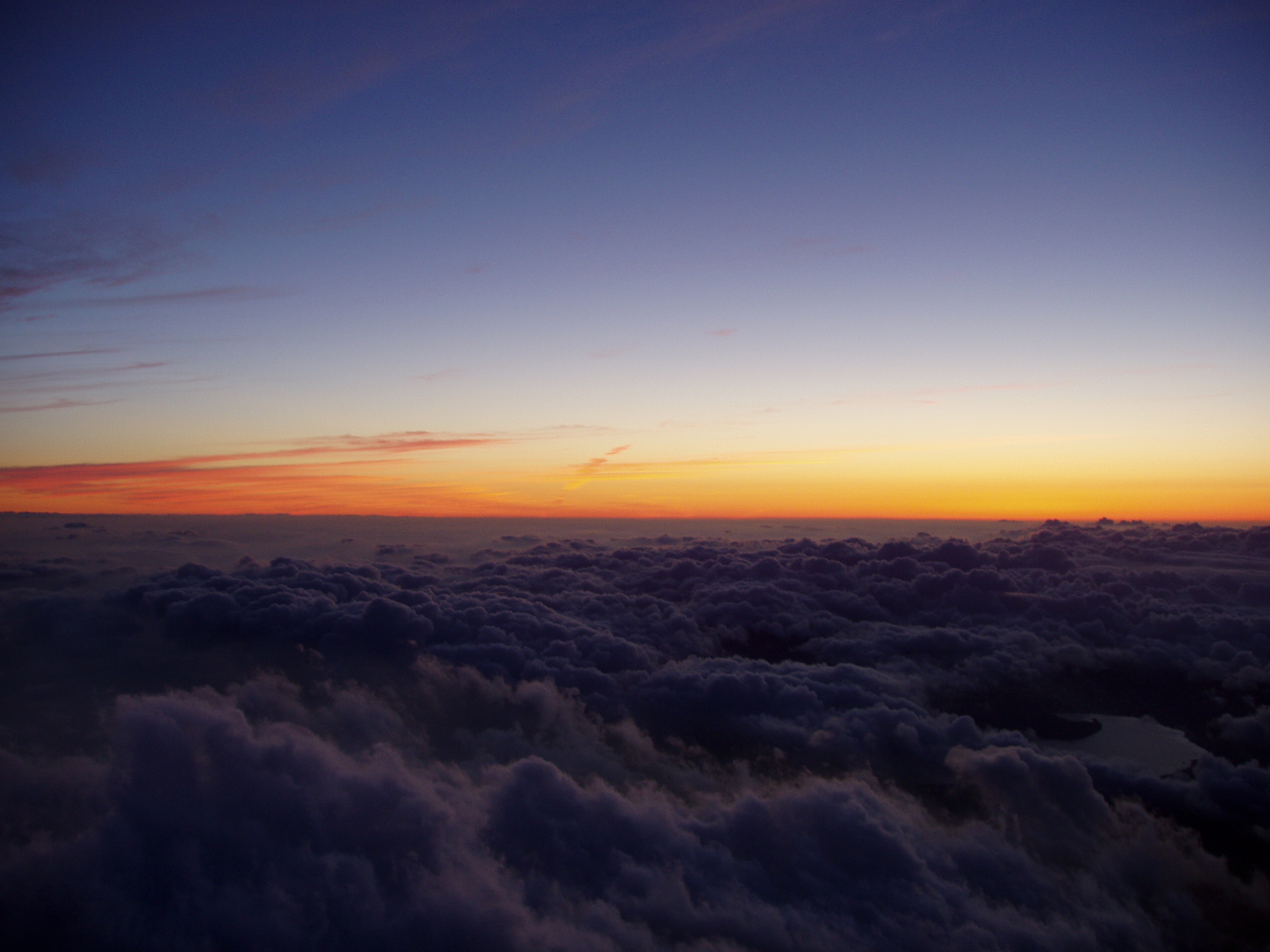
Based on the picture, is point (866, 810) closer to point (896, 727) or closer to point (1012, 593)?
point (896, 727)

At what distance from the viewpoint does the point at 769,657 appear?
34.8 meters

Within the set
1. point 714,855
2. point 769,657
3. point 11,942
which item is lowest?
point 769,657

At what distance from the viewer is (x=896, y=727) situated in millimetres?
20516

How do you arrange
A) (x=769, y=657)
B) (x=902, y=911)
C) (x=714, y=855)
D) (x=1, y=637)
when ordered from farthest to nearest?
(x=769, y=657) < (x=1, y=637) < (x=714, y=855) < (x=902, y=911)

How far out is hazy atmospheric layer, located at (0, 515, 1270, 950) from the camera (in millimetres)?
10531

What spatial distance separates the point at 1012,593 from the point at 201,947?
161 ft

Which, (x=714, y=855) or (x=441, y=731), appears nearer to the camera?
(x=714, y=855)

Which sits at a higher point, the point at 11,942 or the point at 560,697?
the point at 11,942

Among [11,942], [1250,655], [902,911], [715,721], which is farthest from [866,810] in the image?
[1250,655]

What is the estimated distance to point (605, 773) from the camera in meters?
18.1

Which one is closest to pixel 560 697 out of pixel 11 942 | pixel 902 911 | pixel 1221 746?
pixel 902 911

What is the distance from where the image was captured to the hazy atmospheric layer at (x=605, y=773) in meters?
10.5

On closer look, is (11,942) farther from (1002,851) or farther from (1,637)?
(1,637)

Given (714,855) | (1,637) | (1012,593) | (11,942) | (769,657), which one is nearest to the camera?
(11,942)
